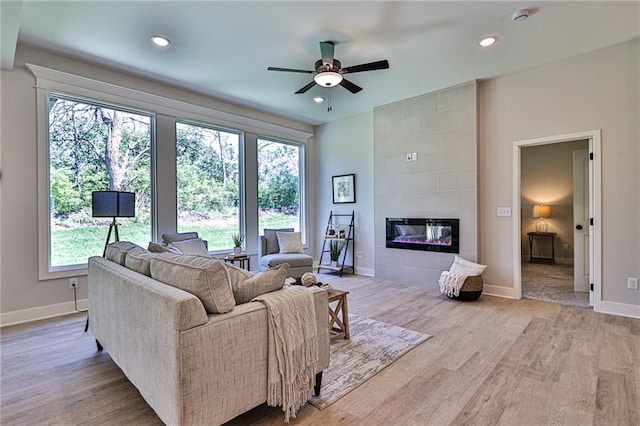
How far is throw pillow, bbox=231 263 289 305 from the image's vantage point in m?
1.81

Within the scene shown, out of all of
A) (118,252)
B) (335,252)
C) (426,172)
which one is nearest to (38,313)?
(118,252)

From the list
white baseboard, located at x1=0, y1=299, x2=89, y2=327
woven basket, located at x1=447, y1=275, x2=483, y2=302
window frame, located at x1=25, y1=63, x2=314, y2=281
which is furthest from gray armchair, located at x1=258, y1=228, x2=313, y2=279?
white baseboard, located at x1=0, y1=299, x2=89, y2=327

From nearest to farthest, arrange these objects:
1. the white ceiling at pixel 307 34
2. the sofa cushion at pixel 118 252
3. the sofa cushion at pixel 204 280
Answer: the sofa cushion at pixel 204 280
the sofa cushion at pixel 118 252
the white ceiling at pixel 307 34

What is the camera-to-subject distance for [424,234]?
16.1ft

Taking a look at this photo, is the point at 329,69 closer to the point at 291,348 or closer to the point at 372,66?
the point at 372,66

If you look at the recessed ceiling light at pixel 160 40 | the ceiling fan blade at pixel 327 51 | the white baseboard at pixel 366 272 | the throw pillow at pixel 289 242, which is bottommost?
the white baseboard at pixel 366 272

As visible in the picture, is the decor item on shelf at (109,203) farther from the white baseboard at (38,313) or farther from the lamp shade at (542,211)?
the lamp shade at (542,211)

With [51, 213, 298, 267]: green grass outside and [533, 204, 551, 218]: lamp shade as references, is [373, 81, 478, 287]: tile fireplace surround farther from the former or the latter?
[533, 204, 551, 218]: lamp shade

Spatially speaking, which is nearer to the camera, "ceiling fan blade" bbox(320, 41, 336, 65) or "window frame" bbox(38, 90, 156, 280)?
"ceiling fan blade" bbox(320, 41, 336, 65)

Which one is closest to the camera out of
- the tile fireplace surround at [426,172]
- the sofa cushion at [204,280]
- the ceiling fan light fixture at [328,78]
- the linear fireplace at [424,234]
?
the sofa cushion at [204,280]

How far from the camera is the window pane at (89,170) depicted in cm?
365

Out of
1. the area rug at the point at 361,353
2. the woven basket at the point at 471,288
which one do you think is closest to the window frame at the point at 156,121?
the area rug at the point at 361,353

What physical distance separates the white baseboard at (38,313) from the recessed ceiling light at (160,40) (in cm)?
308

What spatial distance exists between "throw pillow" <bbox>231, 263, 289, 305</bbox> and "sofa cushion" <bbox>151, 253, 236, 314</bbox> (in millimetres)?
132
